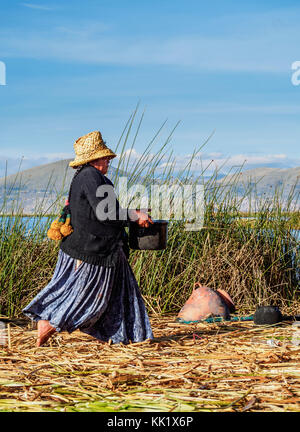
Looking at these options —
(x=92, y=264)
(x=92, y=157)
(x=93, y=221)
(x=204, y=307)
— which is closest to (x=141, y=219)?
(x=93, y=221)

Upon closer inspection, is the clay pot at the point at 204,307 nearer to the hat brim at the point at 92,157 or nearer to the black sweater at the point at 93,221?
the black sweater at the point at 93,221

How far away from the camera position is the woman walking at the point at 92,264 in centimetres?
464

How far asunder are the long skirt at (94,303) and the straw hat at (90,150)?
783 millimetres

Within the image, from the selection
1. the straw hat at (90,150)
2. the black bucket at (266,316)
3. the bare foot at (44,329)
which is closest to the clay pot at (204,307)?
the black bucket at (266,316)

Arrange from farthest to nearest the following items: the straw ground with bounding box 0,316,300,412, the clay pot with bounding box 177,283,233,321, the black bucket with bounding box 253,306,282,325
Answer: the clay pot with bounding box 177,283,233,321 → the black bucket with bounding box 253,306,282,325 → the straw ground with bounding box 0,316,300,412

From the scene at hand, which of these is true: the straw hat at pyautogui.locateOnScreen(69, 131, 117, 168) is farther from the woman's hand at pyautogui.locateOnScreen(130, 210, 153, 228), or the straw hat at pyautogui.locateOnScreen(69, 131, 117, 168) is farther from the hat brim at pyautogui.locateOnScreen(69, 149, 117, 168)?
the woman's hand at pyautogui.locateOnScreen(130, 210, 153, 228)

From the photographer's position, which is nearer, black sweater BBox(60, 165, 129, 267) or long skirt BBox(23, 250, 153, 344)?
black sweater BBox(60, 165, 129, 267)

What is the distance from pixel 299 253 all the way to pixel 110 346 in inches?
147

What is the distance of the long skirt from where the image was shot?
15.6 ft

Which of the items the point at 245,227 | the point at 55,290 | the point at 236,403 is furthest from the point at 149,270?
the point at 236,403

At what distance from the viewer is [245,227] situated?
7707 mm

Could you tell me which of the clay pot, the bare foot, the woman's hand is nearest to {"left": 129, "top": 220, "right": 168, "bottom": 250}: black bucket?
the woman's hand

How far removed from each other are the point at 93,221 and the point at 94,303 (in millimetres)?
670

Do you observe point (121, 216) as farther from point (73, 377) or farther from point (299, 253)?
point (299, 253)
